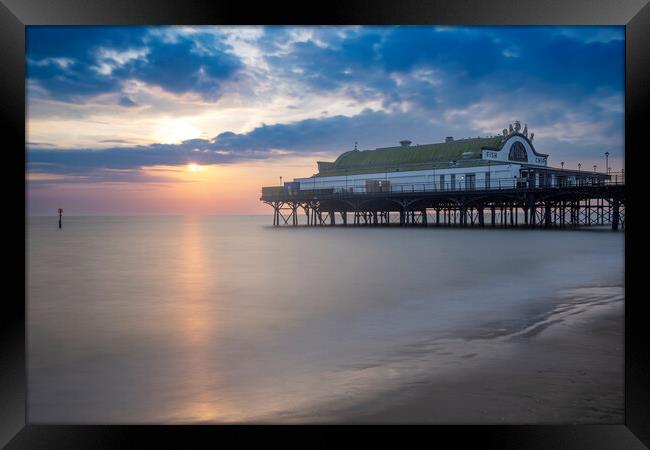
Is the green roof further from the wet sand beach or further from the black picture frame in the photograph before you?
the black picture frame

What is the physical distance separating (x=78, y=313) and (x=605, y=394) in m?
9.69

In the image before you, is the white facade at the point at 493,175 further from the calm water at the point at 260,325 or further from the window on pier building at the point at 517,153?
the calm water at the point at 260,325

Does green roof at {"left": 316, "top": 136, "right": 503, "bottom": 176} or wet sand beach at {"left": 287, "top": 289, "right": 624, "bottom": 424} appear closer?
wet sand beach at {"left": 287, "top": 289, "right": 624, "bottom": 424}

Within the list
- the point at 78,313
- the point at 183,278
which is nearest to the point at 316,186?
the point at 183,278

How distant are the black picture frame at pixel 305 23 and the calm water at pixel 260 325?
1.66 meters

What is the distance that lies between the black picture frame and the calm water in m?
1.66

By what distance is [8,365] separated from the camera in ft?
11.6

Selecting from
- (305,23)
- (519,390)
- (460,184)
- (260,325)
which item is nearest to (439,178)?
(460,184)

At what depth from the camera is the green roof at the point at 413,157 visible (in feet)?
144

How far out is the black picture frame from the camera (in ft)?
11.2

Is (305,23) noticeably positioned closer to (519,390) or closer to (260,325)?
(519,390)

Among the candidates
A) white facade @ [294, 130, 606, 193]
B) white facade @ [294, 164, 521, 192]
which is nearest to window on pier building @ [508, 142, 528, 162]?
white facade @ [294, 130, 606, 193]

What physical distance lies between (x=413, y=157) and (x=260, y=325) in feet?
135

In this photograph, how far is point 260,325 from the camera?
10.1 m
